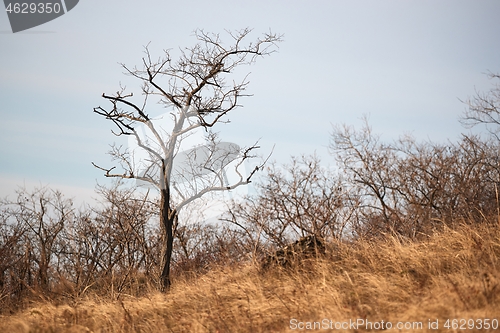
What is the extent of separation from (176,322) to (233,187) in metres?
3.96

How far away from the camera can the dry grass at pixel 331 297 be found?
165 inches

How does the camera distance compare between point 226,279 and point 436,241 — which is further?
point 226,279

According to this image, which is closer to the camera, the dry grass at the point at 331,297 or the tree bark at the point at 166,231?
the dry grass at the point at 331,297

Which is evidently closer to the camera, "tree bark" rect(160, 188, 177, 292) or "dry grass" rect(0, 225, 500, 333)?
"dry grass" rect(0, 225, 500, 333)

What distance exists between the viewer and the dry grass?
420 cm

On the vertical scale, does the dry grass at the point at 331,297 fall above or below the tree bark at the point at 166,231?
below

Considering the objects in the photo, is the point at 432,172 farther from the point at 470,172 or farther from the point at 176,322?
the point at 176,322

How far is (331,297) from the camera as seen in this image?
4.83m

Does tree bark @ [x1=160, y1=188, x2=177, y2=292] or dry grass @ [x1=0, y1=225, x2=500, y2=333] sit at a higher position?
tree bark @ [x1=160, y1=188, x2=177, y2=292]

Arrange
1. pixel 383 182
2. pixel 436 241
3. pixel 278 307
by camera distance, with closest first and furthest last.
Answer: pixel 278 307 → pixel 436 241 → pixel 383 182

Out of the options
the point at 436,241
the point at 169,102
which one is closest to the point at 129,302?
the point at 169,102

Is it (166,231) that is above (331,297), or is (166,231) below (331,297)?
above

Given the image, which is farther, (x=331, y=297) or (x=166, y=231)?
(x=166, y=231)

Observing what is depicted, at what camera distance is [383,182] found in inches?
728
